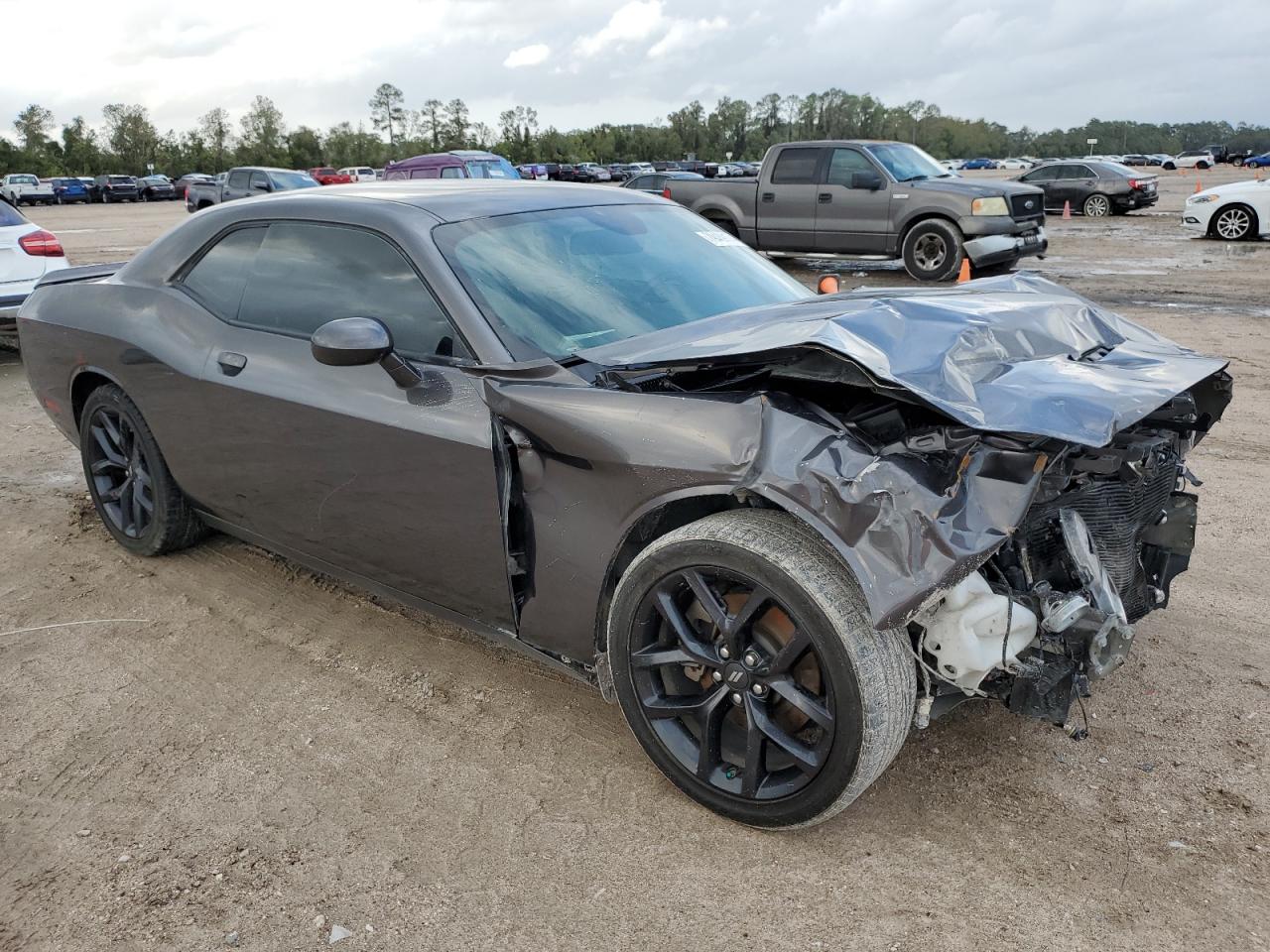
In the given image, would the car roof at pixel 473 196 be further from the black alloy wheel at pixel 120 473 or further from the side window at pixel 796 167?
the side window at pixel 796 167

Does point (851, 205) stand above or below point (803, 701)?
above

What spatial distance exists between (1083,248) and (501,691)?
683 inches

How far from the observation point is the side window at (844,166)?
1397cm

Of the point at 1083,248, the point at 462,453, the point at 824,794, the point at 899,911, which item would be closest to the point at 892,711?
the point at 824,794

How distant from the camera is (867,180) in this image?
13.7 metres

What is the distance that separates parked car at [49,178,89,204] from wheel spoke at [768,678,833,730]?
65.3 m

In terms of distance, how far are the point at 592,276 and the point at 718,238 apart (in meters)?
0.93

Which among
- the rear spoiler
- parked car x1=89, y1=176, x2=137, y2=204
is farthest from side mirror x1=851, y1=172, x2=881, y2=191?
parked car x1=89, y1=176, x2=137, y2=204

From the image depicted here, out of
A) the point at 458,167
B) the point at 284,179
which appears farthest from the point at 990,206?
the point at 284,179

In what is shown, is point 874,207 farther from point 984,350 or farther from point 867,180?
point 984,350

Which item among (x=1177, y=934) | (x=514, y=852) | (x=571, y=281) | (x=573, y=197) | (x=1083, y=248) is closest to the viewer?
(x=1177, y=934)

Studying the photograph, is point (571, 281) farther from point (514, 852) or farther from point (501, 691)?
point (514, 852)

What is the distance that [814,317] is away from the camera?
2840 mm

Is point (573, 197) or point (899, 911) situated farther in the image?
point (573, 197)
